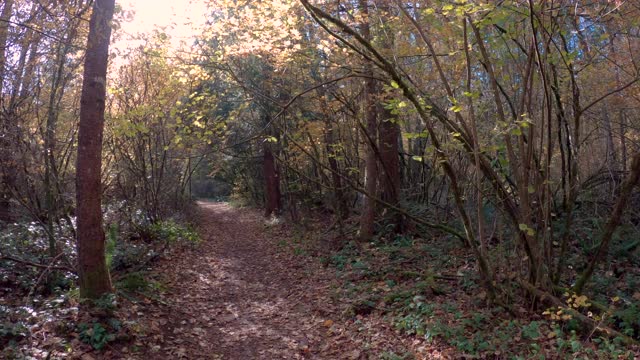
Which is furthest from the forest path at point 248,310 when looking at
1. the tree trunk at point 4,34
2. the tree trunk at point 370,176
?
the tree trunk at point 4,34

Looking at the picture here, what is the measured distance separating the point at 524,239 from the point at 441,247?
146 inches

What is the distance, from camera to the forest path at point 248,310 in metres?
6.44

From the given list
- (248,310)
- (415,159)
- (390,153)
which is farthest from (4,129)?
(390,153)

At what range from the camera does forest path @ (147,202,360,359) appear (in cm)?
644

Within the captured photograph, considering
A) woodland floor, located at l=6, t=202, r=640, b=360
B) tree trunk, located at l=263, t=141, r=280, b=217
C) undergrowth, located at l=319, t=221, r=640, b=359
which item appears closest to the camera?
undergrowth, located at l=319, t=221, r=640, b=359

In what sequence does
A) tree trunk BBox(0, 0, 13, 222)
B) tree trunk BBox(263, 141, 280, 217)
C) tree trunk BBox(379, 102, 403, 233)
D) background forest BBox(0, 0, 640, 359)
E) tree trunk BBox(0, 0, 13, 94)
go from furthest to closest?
1. tree trunk BBox(263, 141, 280, 217)
2. tree trunk BBox(379, 102, 403, 233)
3. tree trunk BBox(0, 0, 13, 222)
4. tree trunk BBox(0, 0, 13, 94)
5. background forest BBox(0, 0, 640, 359)

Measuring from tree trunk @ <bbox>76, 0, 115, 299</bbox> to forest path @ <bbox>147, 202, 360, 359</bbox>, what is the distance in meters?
1.27

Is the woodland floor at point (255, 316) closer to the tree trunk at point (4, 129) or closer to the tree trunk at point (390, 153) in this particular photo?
the tree trunk at point (390, 153)

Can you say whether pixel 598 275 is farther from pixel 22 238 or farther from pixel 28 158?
pixel 22 238

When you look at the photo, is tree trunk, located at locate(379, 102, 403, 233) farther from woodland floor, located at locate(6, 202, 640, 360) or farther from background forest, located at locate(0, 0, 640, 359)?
woodland floor, located at locate(6, 202, 640, 360)

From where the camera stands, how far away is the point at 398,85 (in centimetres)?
624

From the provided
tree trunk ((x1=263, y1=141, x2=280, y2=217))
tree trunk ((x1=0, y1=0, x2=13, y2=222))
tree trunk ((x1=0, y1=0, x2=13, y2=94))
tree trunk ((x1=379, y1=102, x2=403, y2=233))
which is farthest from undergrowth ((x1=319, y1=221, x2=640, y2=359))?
tree trunk ((x1=263, y1=141, x2=280, y2=217))

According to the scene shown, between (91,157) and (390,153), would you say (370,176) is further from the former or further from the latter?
(91,157)

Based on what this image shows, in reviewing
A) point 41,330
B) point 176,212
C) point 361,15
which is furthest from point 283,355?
point 176,212
